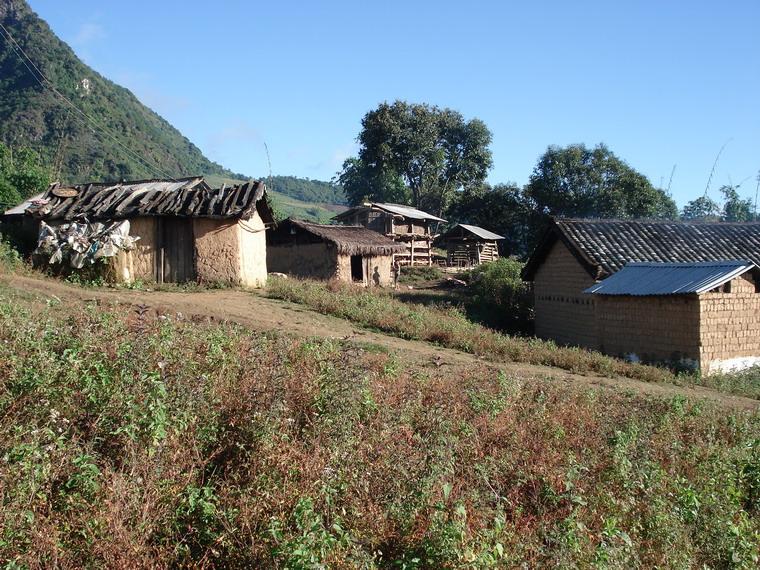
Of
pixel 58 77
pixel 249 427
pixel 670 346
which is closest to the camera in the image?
pixel 249 427

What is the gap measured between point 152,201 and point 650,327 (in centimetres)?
1317

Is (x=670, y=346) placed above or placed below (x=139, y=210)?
below

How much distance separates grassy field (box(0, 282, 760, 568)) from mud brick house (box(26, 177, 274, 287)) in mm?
10446

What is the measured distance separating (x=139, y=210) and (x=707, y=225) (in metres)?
16.3

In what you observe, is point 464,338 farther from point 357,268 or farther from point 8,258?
point 357,268

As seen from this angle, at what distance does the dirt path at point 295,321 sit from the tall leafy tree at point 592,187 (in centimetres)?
2568

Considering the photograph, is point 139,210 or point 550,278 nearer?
point 139,210

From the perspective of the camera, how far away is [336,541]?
4.12m

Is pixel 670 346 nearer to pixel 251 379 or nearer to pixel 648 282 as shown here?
pixel 648 282

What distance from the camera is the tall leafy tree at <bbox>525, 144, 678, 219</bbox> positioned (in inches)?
1490

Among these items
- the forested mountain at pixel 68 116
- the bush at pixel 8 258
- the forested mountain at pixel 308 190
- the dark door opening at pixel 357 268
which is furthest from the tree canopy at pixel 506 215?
the forested mountain at pixel 308 190

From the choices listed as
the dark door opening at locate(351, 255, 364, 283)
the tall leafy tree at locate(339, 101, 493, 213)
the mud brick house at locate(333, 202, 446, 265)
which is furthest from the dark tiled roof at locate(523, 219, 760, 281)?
the tall leafy tree at locate(339, 101, 493, 213)

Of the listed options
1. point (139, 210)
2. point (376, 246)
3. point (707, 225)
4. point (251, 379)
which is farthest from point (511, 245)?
point (251, 379)

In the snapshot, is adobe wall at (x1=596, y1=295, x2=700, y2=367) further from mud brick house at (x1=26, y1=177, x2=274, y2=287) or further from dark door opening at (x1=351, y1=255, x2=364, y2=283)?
dark door opening at (x1=351, y1=255, x2=364, y2=283)
